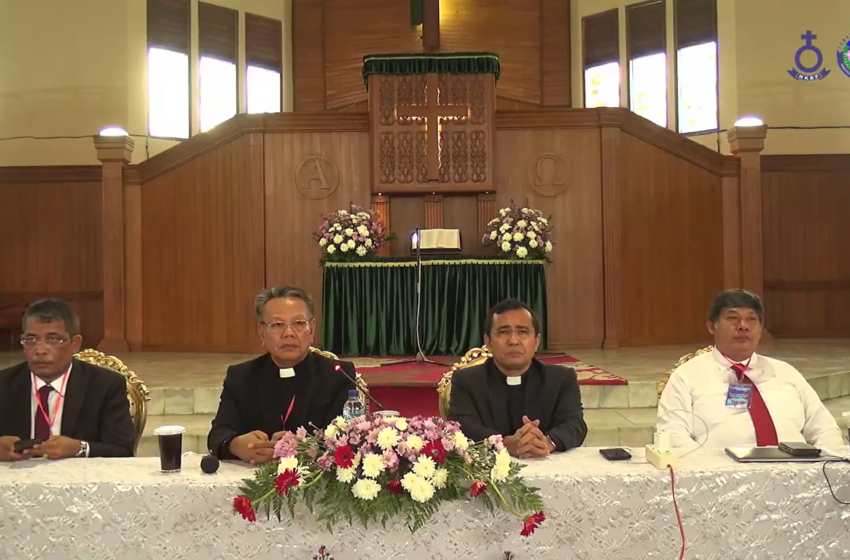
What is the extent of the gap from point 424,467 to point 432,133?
686 centimetres

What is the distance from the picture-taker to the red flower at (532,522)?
194cm

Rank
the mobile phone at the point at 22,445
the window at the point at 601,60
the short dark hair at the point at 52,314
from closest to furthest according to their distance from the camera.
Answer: the mobile phone at the point at 22,445, the short dark hair at the point at 52,314, the window at the point at 601,60

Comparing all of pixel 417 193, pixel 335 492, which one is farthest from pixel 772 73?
pixel 335 492

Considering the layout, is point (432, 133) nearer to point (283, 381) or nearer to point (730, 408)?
point (283, 381)

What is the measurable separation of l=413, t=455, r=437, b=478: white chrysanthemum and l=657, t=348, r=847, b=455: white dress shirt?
1.43 m

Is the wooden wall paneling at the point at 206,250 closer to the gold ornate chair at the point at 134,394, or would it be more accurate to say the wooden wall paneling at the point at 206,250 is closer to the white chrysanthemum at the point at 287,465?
the gold ornate chair at the point at 134,394

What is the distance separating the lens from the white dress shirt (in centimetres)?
304

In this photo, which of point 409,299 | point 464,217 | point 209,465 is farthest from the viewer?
point 464,217

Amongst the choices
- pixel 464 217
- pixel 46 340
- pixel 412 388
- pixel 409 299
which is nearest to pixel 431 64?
pixel 464 217

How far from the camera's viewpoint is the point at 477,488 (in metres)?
1.95

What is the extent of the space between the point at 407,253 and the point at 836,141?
6.63 meters

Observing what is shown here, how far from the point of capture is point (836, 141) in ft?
36.5

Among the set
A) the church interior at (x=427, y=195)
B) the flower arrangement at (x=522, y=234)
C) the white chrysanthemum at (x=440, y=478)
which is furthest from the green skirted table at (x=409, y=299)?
the white chrysanthemum at (x=440, y=478)

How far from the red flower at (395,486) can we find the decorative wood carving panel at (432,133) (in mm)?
6722
